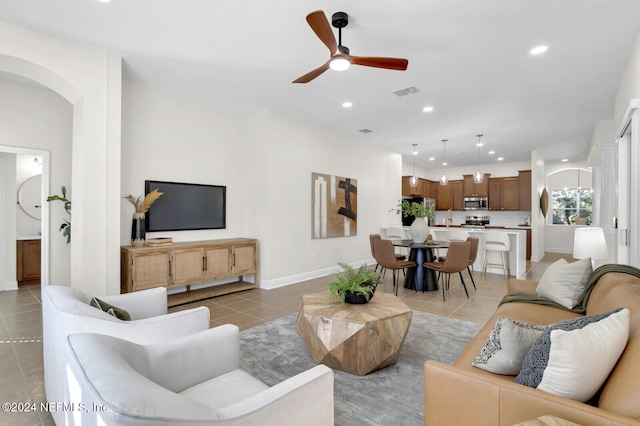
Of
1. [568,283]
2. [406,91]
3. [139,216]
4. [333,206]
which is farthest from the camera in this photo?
[333,206]

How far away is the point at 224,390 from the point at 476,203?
1057 centimetres

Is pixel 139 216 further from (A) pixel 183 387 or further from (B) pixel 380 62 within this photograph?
(B) pixel 380 62

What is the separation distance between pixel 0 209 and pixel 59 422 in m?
5.32

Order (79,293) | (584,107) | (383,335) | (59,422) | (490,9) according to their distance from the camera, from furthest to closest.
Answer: (584,107) < (490,9) < (383,335) < (79,293) < (59,422)

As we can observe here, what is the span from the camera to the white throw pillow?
8.39 feet

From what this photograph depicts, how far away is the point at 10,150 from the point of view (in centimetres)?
428

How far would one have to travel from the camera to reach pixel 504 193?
9906mm

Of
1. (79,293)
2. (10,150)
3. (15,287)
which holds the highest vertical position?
(10,150)

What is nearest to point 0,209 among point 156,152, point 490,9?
point 156,152

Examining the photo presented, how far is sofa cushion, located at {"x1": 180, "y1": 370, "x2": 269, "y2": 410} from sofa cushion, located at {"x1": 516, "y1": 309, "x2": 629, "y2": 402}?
1214mm

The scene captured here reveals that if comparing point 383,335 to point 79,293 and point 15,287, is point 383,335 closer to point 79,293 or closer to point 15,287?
point 79,293

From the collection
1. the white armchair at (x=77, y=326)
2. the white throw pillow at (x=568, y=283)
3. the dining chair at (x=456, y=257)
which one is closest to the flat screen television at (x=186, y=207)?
the white armchair at (x=77, y=326)

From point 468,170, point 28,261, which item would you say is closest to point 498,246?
point 468,170

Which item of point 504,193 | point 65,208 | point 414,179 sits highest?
point 414,179
